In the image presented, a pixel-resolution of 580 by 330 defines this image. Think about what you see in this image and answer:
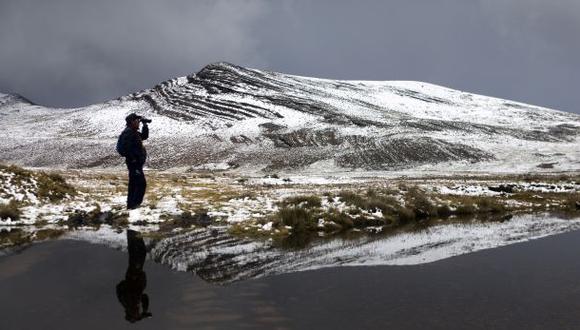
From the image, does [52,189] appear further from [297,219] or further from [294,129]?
[294,129]

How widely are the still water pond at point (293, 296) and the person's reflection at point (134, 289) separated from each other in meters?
0.02

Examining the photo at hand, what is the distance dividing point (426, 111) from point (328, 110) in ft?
118

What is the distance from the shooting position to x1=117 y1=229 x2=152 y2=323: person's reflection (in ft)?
24.2

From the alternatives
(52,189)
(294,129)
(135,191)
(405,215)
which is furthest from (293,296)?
(294,129)

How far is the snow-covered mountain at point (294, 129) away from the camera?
99.9 meters

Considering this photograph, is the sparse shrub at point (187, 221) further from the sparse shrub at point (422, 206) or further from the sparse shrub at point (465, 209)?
the sparse shrub at point (465, 209)

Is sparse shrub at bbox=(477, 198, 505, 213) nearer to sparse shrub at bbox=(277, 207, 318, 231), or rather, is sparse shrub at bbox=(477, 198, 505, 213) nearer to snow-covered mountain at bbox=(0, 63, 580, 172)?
sparse shrub at bbox=(277, 207, 318, 231)

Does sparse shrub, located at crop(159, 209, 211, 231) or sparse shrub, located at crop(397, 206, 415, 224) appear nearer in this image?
sparse shrub, located at crop(159, 209, 211, 231)

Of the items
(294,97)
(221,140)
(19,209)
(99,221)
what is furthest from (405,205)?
(294,97)

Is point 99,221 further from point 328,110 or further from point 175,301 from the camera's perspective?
point 328,110

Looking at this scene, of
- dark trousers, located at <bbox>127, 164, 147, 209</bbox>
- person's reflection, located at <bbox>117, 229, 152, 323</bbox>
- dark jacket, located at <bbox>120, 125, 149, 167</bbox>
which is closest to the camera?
person's reflection, located at <bbox>117, 229, 152, 323</bbox>

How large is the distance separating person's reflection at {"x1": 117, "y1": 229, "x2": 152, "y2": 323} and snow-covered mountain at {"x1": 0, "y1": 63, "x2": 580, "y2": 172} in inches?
3237

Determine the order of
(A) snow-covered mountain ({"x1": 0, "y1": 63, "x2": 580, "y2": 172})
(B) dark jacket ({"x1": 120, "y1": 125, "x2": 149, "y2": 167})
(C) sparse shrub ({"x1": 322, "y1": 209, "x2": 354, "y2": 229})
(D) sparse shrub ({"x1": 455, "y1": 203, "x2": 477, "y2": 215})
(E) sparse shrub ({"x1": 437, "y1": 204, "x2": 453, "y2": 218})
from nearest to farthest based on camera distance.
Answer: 1. (B) dark jacket ({"x1": 120, "y1": 125, "x2": 149, "y2": 167})
2. (C) sparse shrub ({"x1": 322, "y1": 209, "x2": 354, "y2": 229})
3. (E) sparse shrub ({"x1": 437, "y1": 204, "x2": 453, "y2": 218})
4. (D) sparse shrub ({"x1": 455, "y1": 203, "x2": 477, "y2": 215})
5. (A) snow-covered mountain ({"x1": 0, "y1": 63, "x2": 580, "y2": 172})

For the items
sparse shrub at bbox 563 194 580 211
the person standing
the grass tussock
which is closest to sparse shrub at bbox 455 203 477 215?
sparse shrub at bbox 563 194 580 211
